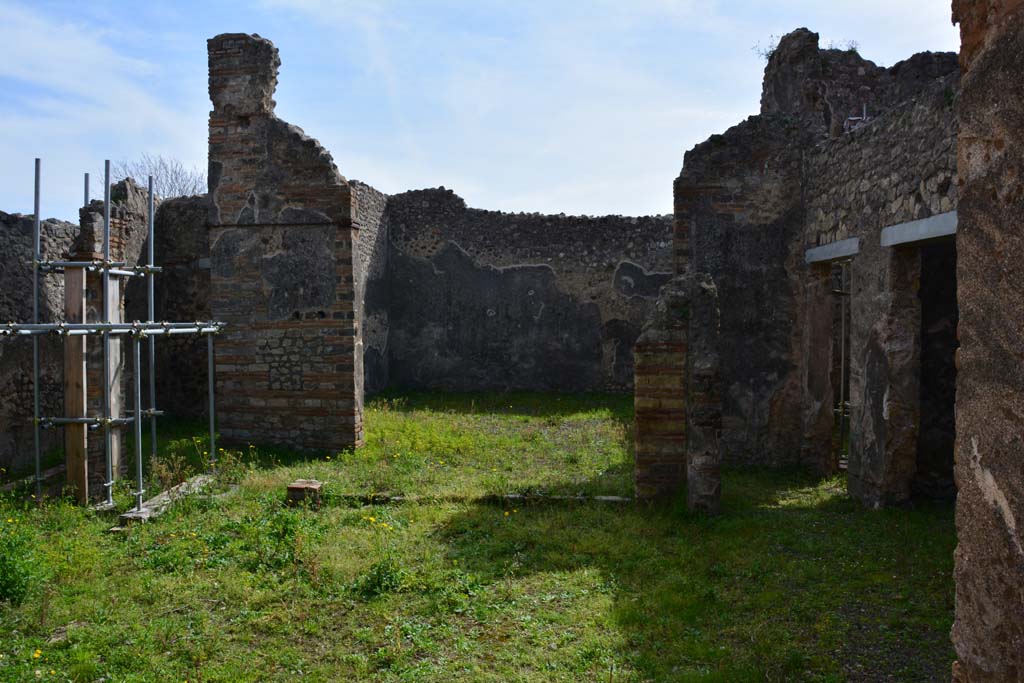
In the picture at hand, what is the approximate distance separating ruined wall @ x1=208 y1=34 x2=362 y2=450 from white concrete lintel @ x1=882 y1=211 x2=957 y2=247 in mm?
5806

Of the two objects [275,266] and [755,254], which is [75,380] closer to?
[275,266]

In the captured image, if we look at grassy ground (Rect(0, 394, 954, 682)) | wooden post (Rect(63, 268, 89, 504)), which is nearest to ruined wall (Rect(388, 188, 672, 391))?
grassy ground (Rect(0, 394, 954, 682))

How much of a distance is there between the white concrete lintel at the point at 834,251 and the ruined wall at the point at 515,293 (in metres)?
6.46

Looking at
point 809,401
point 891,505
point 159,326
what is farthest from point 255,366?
Answer: point 891,505

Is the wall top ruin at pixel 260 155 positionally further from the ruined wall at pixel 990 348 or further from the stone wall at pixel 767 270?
the ruined wall at pixel 990 348

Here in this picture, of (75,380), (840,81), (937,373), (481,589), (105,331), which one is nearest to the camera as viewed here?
(481,589)

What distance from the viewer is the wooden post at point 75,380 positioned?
23.4 feet

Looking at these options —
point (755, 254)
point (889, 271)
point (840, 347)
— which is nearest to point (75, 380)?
point (755, 254)

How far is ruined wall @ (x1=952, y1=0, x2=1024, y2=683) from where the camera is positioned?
4.87 feet

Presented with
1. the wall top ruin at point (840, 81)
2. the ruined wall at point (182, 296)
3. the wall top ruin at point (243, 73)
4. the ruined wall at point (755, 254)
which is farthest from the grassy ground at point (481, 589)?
the wall top ruin at point (840, 81)

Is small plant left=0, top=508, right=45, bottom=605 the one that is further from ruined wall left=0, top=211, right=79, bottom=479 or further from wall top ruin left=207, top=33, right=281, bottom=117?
wall top ruin left=207, top=33, right=281, bottom=117

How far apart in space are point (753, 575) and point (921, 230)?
2866 millimetres

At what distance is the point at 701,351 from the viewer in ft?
22.2

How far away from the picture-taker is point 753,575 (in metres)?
5.19
